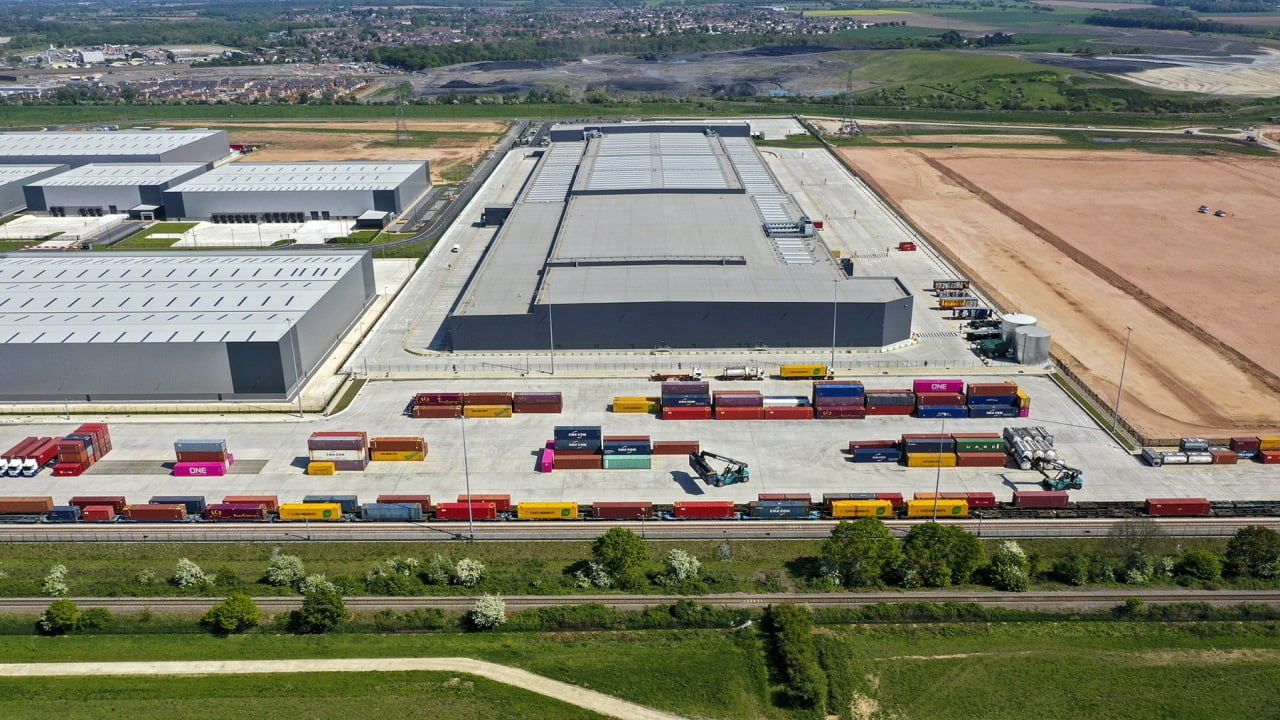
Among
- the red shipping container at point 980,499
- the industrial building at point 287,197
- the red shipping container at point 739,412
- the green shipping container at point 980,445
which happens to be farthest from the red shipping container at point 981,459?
the industrial building at point 287,197

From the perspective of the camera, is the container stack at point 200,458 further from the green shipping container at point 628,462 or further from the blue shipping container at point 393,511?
the green shipping container at point 628,462

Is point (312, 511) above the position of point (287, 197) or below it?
below

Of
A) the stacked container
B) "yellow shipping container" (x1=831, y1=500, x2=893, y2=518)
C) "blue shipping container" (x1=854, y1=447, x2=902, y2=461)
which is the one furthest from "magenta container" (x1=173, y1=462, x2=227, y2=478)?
"blue shipping container" (x1=854, y1=447, x2=902, y2=461)

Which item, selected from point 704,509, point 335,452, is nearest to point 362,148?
point 335,452

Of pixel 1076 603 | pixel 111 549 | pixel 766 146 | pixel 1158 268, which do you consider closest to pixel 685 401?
pixel 1076 603

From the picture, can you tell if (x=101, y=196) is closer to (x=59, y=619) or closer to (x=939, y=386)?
(x=59, y=619)

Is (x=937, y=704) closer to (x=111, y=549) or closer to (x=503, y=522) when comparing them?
(x=503, y=522)

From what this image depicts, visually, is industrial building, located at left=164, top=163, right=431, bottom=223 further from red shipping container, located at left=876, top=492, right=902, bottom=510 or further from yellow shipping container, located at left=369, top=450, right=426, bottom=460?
red shipping container, located at left=876, top=492, right=902, bottom=510

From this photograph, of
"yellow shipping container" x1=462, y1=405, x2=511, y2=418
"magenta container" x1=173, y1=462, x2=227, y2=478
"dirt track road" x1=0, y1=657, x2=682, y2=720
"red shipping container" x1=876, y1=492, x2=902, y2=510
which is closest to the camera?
"dirt track road" x1=0, y1=657, x2=682, y2=720
